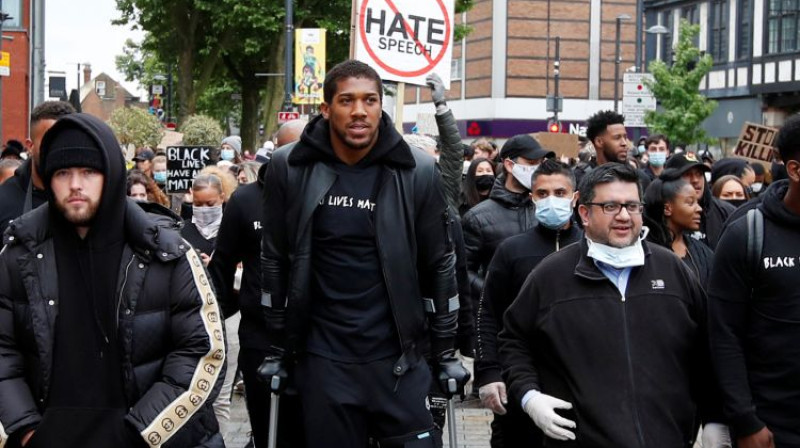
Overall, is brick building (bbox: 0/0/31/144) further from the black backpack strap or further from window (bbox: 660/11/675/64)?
the black backpack strap

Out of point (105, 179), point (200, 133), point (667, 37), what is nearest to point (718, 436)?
point (105, 179)

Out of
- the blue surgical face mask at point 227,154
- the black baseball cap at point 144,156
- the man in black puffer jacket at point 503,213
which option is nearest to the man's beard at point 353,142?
the man in black puffer jacket at point 503,213

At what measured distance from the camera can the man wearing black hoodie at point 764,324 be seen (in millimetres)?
5062

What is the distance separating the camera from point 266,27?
1668 inches

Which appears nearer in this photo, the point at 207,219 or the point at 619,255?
the point at 619,255

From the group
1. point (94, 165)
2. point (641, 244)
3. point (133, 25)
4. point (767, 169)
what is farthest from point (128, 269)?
point (133, 25)

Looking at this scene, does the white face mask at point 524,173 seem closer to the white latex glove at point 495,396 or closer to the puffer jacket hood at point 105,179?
the white latex glove at point 495,396

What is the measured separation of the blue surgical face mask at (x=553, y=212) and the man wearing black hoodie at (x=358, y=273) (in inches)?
56.6

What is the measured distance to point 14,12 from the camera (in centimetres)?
4547

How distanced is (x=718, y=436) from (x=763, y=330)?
0.46 metres

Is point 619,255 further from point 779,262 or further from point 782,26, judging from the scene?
point 782,26

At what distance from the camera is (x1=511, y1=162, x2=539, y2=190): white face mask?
849 cm

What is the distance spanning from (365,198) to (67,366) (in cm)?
159

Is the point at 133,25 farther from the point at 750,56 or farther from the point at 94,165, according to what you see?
the point at 94,165
